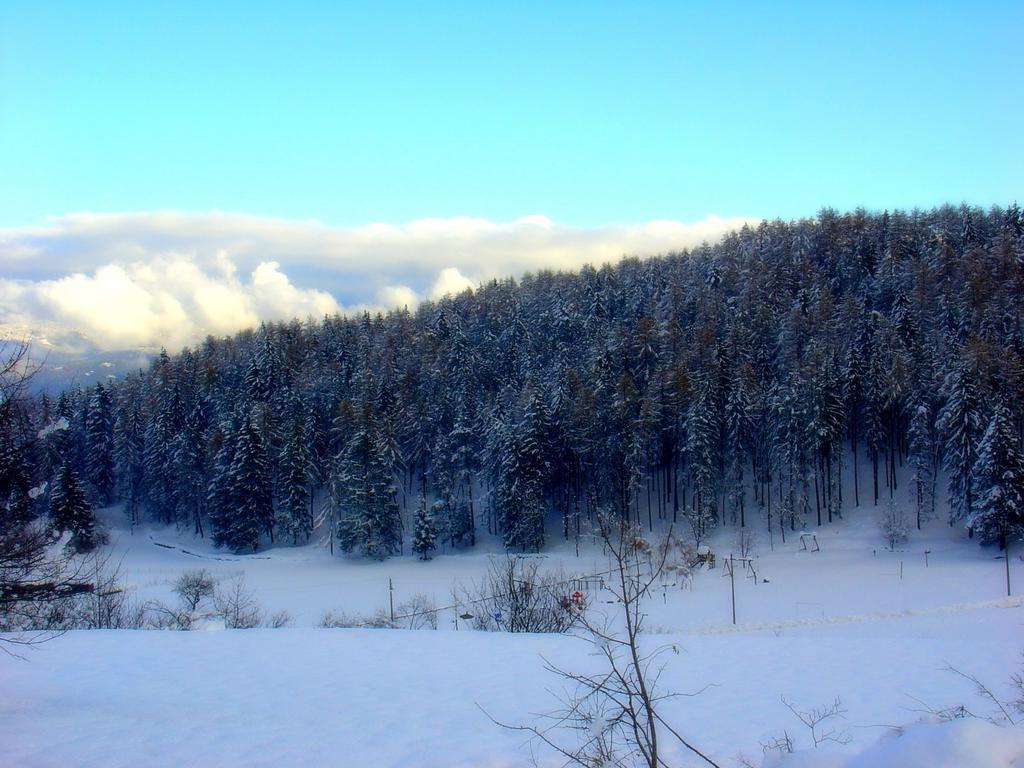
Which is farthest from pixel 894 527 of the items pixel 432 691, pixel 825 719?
pixel 432 691

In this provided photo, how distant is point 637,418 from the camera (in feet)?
184

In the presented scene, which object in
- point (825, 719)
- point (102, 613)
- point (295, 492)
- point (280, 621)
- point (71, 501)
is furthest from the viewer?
point (295, 492)

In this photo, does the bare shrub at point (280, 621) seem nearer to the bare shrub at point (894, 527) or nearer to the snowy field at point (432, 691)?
the snowy field at point (432, 691)

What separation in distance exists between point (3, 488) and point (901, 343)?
211 feet

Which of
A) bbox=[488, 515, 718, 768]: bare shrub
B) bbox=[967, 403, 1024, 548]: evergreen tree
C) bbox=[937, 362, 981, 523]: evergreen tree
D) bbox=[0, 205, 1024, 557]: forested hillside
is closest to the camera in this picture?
bbox=[488, 515, 718, 768]: bare shrub

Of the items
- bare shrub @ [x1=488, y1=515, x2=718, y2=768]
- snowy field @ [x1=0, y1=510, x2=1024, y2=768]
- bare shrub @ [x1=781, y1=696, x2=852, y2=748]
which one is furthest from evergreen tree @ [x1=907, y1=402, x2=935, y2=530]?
bare shrub @ [x1=781, y1=696, x2=852, y2=748]

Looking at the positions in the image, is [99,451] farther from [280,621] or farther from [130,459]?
[280,621]

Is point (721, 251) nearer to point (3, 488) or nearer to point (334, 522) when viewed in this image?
point (334, 522)

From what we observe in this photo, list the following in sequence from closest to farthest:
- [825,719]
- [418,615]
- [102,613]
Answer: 1. [825,719]
2. [102,613]
3. [418,615]

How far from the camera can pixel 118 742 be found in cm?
1034

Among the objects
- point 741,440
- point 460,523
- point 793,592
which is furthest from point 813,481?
point 460,523

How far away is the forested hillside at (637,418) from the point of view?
52.9 m

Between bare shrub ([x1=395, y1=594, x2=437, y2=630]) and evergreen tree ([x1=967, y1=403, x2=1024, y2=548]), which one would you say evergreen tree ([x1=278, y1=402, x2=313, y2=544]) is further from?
evergreen tree ([x1=967, y1=403, x2=1024, y2=548])

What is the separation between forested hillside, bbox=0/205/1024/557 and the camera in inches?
2082
